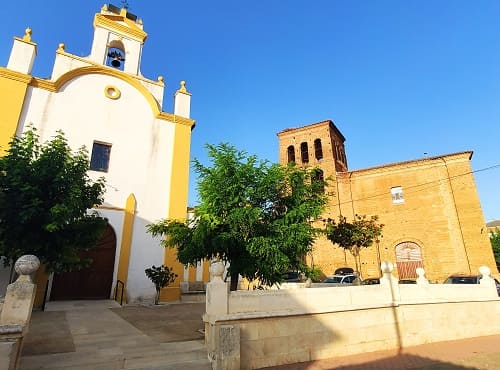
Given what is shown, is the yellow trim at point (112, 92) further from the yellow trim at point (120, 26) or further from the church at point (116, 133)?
the yellow trim at point (120, 26)

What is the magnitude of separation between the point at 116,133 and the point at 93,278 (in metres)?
6.55

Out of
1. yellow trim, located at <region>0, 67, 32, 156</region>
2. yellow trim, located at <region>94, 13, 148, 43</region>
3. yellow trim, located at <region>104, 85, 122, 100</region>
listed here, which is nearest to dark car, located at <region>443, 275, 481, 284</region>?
yellow trim, located at <region>104, 85, 122, 100</region>

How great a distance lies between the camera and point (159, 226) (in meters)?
Result: 8.54

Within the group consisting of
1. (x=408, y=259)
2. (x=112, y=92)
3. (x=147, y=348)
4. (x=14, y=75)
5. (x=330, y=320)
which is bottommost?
(x=147, y=348)

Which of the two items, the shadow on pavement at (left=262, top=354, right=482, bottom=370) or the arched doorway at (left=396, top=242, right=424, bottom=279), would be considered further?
the arched doorway at (left=396, top=242, right=424, bottom=279)

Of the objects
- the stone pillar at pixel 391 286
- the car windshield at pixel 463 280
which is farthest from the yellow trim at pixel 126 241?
the car windshield at pixel 463 280

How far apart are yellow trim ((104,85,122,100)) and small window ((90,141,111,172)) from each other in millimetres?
2587

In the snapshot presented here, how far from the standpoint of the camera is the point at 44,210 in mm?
7438

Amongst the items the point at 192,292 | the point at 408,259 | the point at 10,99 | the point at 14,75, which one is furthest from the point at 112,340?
the point at 408,259

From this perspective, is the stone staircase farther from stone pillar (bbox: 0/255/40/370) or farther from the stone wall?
stone pillar (bbox: 0/255/40/370)

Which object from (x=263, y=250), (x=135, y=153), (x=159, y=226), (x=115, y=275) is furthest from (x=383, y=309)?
(x=135, y=153)

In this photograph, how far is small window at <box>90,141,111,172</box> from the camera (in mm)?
12930

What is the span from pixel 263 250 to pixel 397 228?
2133cm

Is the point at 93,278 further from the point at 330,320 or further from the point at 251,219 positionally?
the point at 330,320
